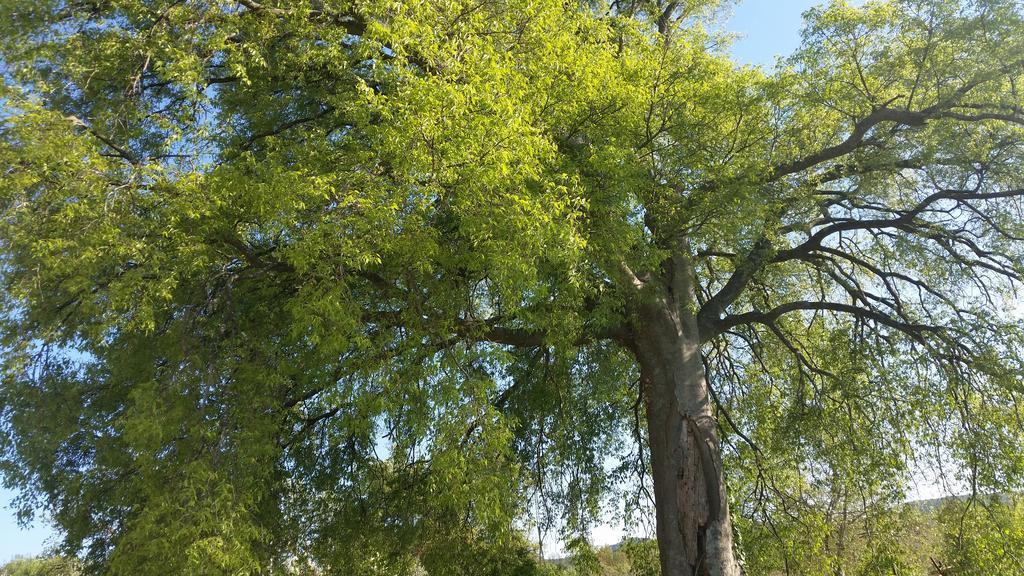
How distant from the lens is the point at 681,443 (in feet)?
31.6

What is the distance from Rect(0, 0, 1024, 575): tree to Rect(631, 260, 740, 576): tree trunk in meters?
0.06

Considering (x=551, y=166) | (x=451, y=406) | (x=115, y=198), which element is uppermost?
(x=551, y=166)

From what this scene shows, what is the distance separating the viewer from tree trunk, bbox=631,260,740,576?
901 centimetres

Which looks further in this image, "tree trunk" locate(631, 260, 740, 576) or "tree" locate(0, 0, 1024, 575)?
"tree trunk" locate(631, 260, 740, 576)

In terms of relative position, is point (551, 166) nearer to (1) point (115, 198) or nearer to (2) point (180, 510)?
(1) point (115, 198)

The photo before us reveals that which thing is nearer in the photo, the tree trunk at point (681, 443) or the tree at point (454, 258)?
the tree at point (454, 258)

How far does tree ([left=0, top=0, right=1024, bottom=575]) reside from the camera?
6.87 metres

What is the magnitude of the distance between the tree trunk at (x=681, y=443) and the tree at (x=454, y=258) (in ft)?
0.18

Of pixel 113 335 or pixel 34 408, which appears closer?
pixel 34 408

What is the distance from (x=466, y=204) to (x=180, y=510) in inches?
161

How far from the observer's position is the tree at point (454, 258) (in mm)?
6867

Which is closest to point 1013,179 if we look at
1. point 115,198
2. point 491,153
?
point 491,153

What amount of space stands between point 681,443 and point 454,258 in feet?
14.0

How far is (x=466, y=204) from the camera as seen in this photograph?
23.1 feet
